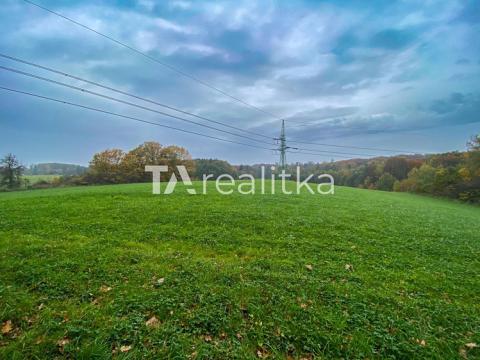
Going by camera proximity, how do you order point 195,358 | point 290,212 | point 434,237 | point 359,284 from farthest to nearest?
point 290,212 < point 434,237 < point 359,284 < point 195,358

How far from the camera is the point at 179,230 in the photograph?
25.0 ft

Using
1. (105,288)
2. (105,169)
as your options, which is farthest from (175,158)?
(105,288)

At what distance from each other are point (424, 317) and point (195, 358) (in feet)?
12.2

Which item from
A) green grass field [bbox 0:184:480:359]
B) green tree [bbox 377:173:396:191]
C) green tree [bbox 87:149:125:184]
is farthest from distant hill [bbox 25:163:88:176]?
green tree [bbox 377:173:396:191]

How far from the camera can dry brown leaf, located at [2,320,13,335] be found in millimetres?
3062

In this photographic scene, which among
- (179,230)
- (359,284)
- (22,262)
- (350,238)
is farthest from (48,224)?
(350,238)

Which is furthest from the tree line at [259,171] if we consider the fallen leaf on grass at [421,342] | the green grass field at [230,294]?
the fallen leaf on grass at [421,342]

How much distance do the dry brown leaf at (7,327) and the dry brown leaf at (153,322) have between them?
1.85 meters

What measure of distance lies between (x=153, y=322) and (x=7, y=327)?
6.61 ft

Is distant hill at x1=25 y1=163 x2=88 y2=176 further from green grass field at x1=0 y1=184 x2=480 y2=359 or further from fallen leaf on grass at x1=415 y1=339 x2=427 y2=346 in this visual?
fallen leaf on grass at x1=415 y1=339 x2=427 y2=346

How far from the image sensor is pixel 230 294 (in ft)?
13.2

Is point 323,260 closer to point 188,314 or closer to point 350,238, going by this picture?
point 350,238

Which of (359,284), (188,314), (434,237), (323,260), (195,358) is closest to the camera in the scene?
(195,358)

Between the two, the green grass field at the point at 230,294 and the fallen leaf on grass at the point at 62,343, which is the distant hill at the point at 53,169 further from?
the fallen leaf on grass at the point at 62,343
